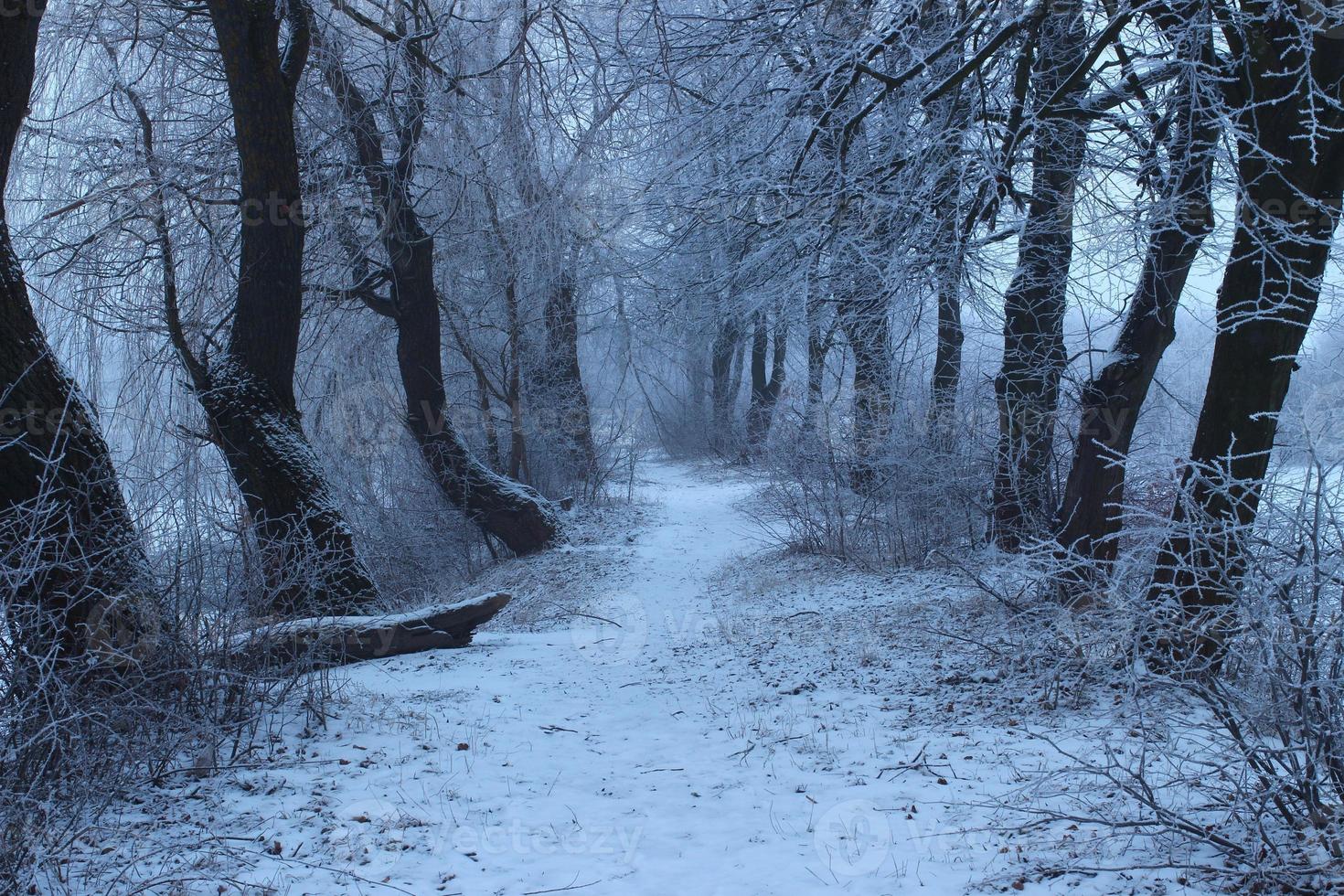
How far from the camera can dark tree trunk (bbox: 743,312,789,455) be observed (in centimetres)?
1107

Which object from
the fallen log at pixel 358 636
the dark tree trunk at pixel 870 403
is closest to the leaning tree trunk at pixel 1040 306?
the dark tree trunk at pixel 870 403

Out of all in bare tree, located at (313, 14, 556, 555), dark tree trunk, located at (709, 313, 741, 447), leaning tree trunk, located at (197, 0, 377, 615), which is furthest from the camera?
dark tree trunk, located at (709, 313, 741, 447)

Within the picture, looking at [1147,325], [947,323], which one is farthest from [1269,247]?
[947,323]

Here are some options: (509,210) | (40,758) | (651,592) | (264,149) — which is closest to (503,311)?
(509,210)

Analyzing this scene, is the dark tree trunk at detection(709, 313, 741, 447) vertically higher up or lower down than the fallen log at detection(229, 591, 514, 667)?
higher up

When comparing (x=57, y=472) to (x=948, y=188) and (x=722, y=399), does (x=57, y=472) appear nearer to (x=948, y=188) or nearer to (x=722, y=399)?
(x=948, y=188)

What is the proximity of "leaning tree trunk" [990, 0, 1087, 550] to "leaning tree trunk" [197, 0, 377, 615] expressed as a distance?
472cm

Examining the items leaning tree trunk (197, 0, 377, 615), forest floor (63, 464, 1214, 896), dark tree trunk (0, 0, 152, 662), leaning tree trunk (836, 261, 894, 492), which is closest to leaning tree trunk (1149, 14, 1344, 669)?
forest floor (63, 464, 1214, 896)

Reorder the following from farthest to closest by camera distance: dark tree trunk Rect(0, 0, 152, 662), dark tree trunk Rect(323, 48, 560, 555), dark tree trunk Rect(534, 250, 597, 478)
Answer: dark tree trunk Rect(534, 250, 597, 478), dark tree trunk Rect(323, 48, 560, 555), dark tree trunk Rect(0, 0, 152, 662)

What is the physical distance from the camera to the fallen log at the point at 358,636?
4512 millimetres

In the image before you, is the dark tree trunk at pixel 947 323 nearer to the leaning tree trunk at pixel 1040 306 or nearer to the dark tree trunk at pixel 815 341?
the leaning tree trunk at pixel 1040 306

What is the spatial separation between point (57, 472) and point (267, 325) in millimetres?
3200

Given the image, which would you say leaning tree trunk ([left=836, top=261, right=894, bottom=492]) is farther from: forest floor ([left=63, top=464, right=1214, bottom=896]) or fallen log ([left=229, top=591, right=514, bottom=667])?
fallen log ([left=229, top=591, right=514, bottom=667])

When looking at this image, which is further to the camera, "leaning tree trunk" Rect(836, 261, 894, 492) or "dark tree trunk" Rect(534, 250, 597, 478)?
"dark tree trunk" Rect(534, 250, 597, 478)
